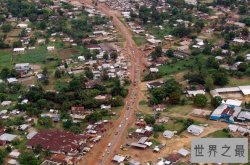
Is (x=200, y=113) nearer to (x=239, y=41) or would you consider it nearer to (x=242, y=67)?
(x=242, y=67)

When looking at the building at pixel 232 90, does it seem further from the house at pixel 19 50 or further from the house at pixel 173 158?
the house at pixel 19 50

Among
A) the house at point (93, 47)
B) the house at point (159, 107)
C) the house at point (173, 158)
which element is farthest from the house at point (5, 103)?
the house at point (173, 158)

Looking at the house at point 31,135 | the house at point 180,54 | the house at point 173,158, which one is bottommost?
the house at point 31,135

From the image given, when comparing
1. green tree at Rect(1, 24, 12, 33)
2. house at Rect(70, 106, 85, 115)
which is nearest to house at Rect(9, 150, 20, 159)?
house at Rect(70, 106, 85, 115)

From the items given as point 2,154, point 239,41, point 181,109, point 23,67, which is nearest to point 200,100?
point 181,109

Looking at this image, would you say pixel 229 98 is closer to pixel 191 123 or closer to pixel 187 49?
pixel 191 123

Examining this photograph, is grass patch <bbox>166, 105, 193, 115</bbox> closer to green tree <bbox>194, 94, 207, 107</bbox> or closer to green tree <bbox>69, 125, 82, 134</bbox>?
green tree <bbox>194, 94, 207, 107</bbox>
